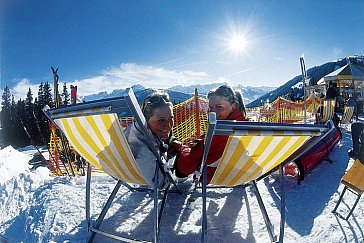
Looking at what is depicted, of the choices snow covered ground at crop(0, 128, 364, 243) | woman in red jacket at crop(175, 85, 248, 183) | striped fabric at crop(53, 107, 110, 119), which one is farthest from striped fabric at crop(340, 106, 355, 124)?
striped fabric at crop(53, 107, 110, 119)

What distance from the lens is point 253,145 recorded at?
0.95m

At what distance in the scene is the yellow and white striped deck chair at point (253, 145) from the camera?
0.83m

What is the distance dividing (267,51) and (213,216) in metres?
1.81

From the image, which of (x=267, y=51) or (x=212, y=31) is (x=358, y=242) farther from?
(x=212, y=31)

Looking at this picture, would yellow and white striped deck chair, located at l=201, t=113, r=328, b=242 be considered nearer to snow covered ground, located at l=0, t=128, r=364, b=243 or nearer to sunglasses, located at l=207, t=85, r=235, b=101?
snow covered ground, located at l=0, t=128, r=364, b=243

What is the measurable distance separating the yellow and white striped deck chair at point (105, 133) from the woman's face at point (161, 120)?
23cm

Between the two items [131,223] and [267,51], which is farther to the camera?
[267,51]

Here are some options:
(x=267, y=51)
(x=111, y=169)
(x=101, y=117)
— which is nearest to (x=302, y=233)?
(x=111, y=169)

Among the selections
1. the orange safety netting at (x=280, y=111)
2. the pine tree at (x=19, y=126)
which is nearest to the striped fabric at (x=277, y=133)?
the orange safety netting at (x=280, y=111)

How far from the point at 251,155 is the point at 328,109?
149 inches

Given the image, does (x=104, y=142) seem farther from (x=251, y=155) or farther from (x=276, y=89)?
(x=276, y=89)

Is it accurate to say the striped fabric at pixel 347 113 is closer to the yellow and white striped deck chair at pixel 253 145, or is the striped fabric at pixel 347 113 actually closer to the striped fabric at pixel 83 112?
the yellow and white striped deck chair at pixel 253 145

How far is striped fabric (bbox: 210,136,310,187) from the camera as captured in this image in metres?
0.93

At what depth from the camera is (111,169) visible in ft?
3.92
